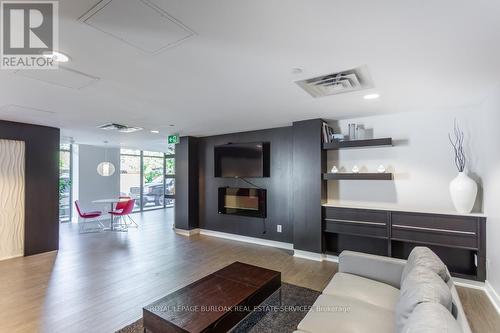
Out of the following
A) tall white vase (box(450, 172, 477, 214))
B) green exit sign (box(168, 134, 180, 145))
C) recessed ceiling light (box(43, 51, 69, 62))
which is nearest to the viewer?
recessed ceiling light (box(43, 51, 69, 62))

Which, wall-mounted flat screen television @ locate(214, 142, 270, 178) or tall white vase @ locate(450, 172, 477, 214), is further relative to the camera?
wall-mounted flat screen television @ locate(214, 142, 270, 178)

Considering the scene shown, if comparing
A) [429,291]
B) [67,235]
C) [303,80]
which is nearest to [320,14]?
[303,80]

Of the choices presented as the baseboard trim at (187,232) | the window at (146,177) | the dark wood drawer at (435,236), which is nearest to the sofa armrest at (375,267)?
the dark wood drawer at (435,236)

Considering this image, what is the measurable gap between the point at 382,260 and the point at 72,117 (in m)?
4.69

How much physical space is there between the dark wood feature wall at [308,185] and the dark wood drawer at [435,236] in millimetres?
1162

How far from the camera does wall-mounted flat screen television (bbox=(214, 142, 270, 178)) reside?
5023 millimetres

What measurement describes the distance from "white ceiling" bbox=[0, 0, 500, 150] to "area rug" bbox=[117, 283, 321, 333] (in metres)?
2.36

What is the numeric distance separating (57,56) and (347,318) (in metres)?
2.92

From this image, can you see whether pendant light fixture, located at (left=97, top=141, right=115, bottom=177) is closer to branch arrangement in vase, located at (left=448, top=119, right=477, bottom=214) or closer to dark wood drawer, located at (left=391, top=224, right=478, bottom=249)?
dark wood drawer, located at (left=391, top=224, right=478, bottom=249)

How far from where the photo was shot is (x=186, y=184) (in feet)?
19.6

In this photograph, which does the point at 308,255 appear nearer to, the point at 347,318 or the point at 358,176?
the point at 358,176

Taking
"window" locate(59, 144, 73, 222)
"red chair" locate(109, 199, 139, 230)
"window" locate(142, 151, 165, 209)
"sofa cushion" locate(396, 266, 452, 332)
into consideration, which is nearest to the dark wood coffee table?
"sofa cushion" locate(396, 266, 452, 332)

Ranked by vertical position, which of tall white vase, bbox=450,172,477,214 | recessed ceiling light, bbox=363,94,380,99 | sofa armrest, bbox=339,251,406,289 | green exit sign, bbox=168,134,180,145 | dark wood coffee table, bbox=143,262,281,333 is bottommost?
dark wood coffee table, bbox=143,262,281,333

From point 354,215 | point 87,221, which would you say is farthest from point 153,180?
point 354,215
